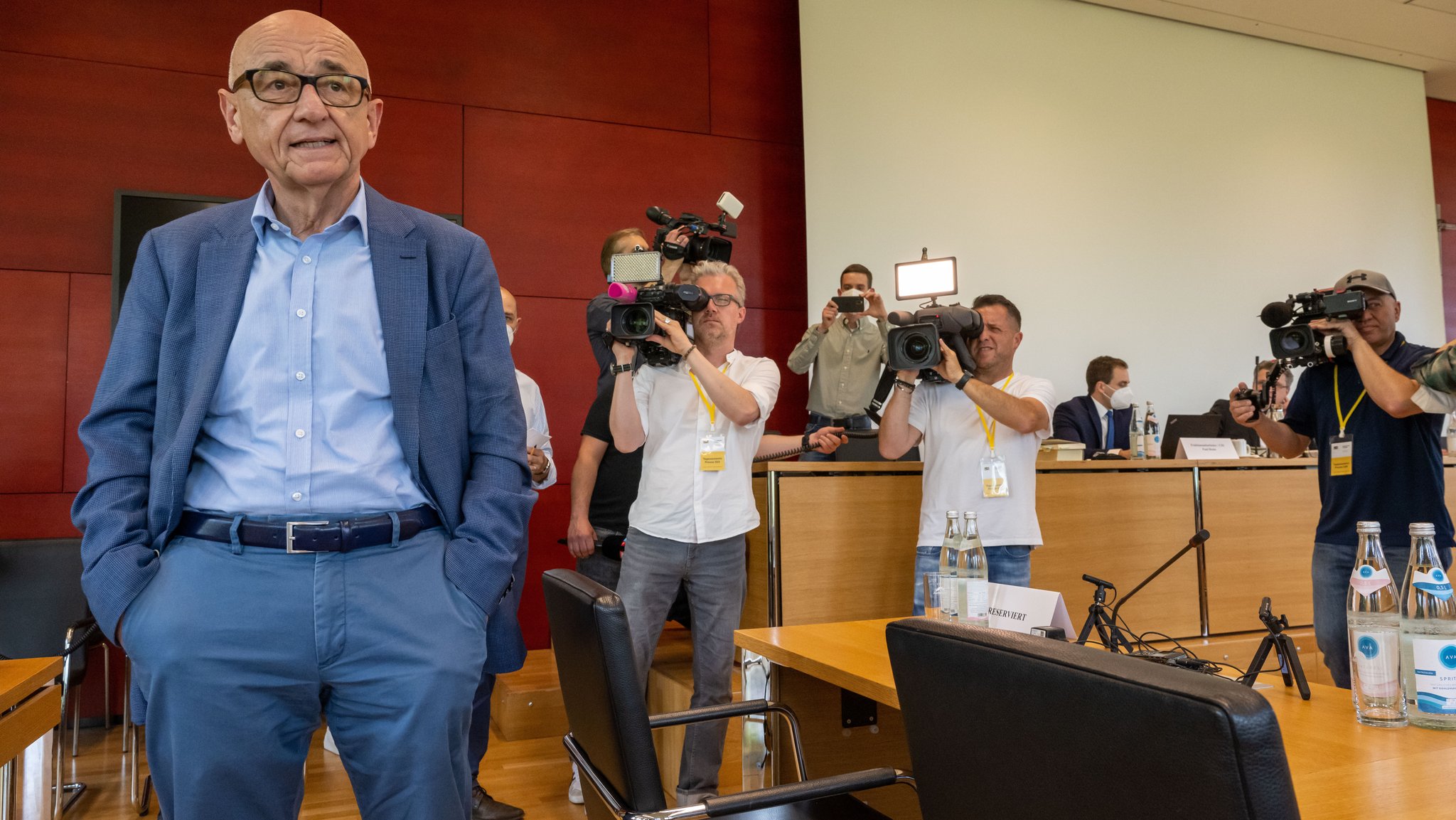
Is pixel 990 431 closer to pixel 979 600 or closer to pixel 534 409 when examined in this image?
pixel 979 600

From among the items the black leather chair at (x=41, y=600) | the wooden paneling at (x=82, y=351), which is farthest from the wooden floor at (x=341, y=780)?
the wooden paneling at (x=82, y=351)

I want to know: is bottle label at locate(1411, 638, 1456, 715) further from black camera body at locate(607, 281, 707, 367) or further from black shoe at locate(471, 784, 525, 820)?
black shoe at locate(471, 784, 525, 820)

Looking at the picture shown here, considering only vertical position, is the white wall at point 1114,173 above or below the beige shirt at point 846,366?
above

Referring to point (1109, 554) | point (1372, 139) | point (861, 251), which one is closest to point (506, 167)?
point (861, 251)

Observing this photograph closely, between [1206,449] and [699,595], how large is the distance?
2.45 metres

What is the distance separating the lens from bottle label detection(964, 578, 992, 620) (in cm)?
167

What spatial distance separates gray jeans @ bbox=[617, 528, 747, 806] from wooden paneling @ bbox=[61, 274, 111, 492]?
2872 mm

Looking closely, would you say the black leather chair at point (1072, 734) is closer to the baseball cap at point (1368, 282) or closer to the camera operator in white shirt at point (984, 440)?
the camera operator in white shirt at point (984, 440)

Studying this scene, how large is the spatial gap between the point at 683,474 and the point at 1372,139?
21.5 feet

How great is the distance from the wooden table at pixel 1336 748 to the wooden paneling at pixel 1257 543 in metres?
2.28

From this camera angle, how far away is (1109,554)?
3.34 metres

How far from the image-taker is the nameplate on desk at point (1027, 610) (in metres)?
1.55

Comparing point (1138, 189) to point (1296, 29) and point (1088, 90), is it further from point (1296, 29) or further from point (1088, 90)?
point (1296, 29)

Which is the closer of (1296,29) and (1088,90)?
(1088,90)
